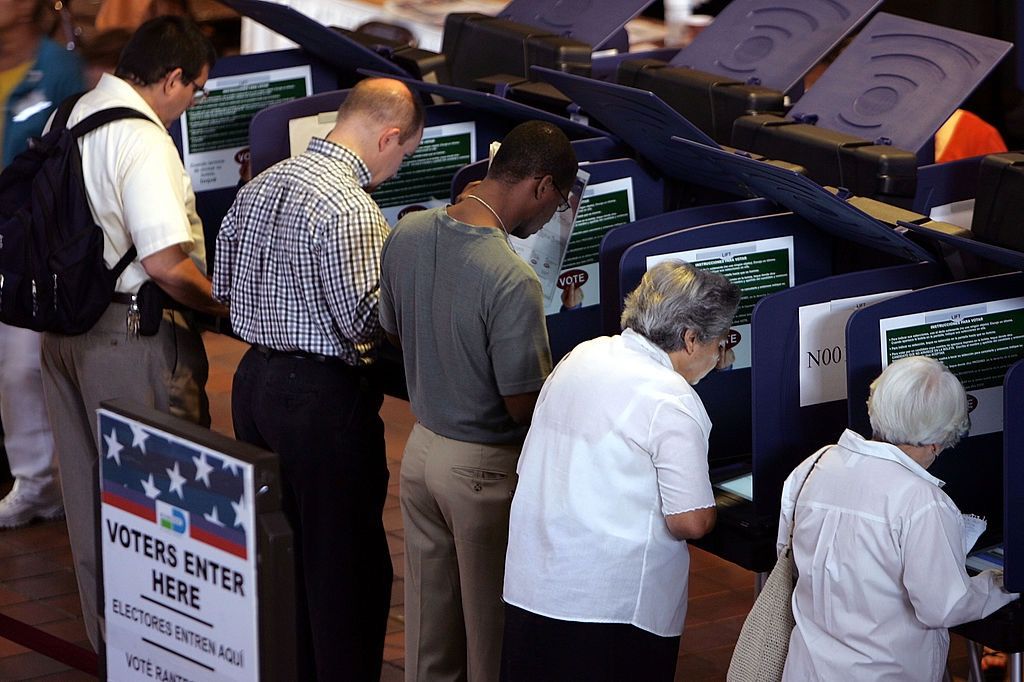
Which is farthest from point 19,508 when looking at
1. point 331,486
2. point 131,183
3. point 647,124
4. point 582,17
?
point 647,124

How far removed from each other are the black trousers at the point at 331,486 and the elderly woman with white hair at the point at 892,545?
3.73 feet

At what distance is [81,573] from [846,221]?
2136 millimetres

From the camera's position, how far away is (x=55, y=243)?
11.9 feet

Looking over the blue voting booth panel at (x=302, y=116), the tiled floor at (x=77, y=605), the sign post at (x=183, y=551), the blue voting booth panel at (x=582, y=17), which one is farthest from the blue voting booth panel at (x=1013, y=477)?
the blue voting booth panel at (x=582, y=17)

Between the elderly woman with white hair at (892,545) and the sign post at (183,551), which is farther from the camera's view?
the elderly woman with white hair at (892,545)

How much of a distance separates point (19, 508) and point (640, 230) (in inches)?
101

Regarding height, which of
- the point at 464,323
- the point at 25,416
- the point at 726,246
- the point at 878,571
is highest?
the point at 726,246

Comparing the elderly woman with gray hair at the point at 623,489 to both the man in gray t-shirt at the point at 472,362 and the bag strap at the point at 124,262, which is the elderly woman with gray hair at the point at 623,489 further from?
the bag strap at the point at 124,262

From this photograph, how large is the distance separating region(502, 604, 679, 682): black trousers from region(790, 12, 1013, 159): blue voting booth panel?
1.20 m

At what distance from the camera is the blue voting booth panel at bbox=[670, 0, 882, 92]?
3801 millimetres

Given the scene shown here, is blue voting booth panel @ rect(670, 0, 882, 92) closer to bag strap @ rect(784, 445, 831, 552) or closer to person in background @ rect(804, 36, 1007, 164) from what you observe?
person in background @ rect(804, 36, 1007, 164)

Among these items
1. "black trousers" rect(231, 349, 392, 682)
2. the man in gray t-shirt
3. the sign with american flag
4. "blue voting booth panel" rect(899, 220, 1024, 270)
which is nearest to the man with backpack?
"black trousers" rect(231, 349, 392, 682)

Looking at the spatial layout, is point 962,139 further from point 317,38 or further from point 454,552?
point 454,552

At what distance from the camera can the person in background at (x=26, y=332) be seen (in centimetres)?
457
